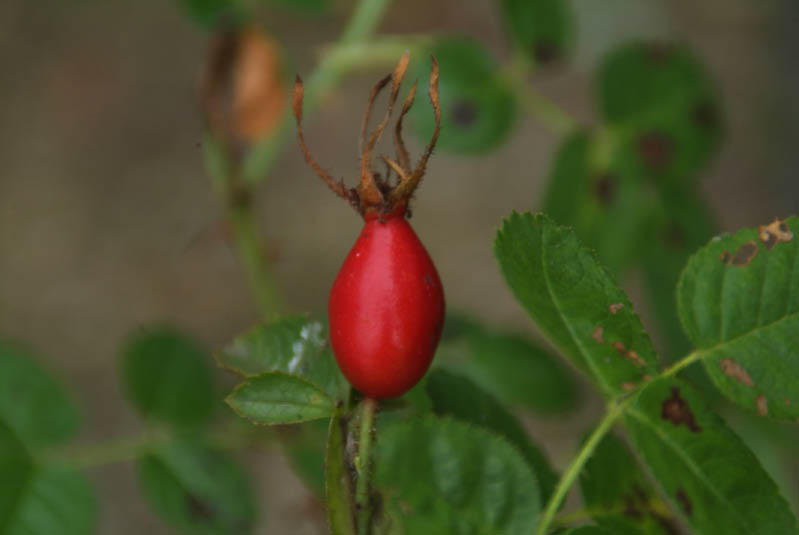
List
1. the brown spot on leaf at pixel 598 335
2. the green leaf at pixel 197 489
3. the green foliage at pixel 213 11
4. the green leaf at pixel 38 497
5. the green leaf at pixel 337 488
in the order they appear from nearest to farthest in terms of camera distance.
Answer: the green leaf at pixel 337 488, the brown spot on leaf at pixel 598 335, the green leaf at pixel 38 497, the green leaf at pixel 197 489, the green foliage at pixel 213 11

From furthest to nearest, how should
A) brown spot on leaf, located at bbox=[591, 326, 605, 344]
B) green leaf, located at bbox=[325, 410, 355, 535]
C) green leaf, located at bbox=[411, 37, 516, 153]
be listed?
A: green leaf, located at bbox=[411, 37, 516, 153] < brown spot on leaf, located at bbox=[591, 326, 605, 344] < green leaf, located at bbox=[325, 410, 355, 535]

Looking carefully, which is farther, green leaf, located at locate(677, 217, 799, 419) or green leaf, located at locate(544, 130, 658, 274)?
green leaf, located at locate(544, 130, 658, 274)

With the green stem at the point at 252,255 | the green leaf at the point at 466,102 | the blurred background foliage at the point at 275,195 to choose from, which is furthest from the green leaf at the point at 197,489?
the green leaf at the point at 466,102

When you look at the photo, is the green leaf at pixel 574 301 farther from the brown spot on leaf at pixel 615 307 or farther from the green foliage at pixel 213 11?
the green foliage at pixel 213 11

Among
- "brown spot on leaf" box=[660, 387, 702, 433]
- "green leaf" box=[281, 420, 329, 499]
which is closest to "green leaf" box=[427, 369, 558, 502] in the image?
"brown spot on leaf" box=[660, 387, 702, 433]

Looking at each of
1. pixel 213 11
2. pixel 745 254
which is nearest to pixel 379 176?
pixel 745 254

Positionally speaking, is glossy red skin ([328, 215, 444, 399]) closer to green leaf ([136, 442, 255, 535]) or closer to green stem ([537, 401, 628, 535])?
green stem ([537, 401, 628, 535])
